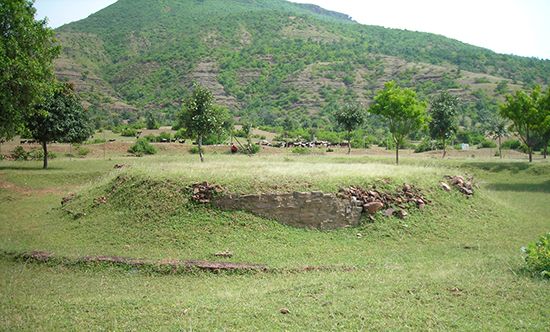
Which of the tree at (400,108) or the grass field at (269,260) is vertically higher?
the tree at (400,108)

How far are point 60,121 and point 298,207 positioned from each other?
25571mm

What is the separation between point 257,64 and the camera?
130750 millimetres

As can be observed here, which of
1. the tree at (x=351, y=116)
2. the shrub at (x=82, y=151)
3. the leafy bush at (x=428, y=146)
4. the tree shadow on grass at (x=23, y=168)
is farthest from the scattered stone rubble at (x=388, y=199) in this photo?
the leafy bush at (x=428, y=146)

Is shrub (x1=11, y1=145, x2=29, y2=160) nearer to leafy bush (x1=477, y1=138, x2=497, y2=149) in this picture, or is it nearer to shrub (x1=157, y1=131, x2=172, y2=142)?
shrub (x1=157, y1=131, x2=172, y2=142)

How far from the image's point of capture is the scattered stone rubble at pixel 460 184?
19.9 metres

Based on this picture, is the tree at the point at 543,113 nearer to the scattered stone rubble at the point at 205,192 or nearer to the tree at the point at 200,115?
the tree at the point at 200,115

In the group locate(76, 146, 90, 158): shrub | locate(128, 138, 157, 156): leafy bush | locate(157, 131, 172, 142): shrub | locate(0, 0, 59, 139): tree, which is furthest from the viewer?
locate(157, 131, 172, 142): shrub

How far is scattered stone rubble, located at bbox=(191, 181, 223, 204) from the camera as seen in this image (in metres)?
16.3

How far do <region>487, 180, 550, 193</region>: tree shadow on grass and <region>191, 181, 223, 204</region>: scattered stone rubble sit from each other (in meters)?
20.4

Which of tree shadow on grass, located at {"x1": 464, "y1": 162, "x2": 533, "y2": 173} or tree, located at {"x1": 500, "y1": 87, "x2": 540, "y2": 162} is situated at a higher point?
tree, located at {"x1": 500, "y1": 87, "x2": 540, "y2": 162}

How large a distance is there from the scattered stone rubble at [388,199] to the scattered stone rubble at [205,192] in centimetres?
475

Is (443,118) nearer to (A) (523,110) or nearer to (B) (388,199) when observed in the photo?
(A) (523,110)

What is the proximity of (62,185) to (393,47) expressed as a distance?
471 feet

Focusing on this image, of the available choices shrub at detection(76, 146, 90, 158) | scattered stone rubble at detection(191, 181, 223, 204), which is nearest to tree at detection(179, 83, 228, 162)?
scattered stone rubble at detection(191, 181, 223, 204)
